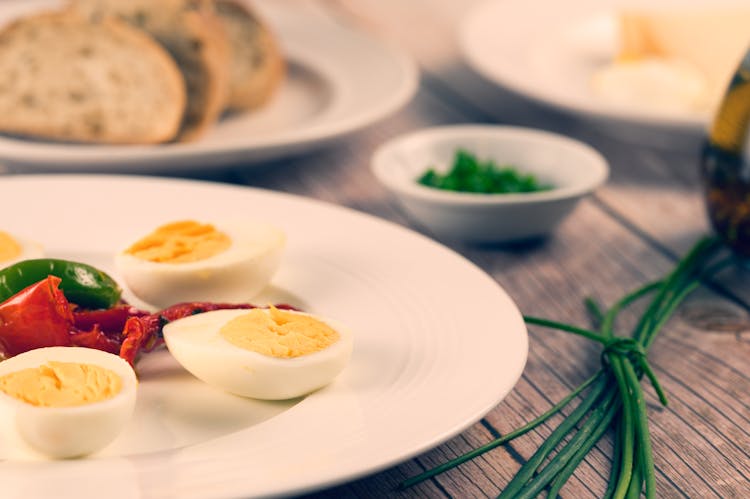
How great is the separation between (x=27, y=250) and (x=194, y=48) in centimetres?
127

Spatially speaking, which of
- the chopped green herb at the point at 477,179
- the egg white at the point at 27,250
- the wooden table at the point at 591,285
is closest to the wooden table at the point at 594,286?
the wooden table at the point at 591,285

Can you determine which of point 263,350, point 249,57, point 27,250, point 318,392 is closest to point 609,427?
point 318,392

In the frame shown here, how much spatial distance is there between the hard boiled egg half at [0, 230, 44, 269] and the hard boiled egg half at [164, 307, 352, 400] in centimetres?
45

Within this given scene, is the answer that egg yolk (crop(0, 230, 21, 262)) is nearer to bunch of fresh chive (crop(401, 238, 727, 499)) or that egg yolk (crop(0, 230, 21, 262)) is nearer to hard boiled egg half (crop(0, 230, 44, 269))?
hard boiled egg half (crop(0, 230, 44, 269))

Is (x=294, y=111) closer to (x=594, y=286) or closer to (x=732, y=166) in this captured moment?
(x=594, y=286)

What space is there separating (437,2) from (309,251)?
3.23 metres

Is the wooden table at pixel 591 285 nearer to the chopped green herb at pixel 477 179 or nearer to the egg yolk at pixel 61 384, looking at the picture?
the chopped green herb at pixel 477 179

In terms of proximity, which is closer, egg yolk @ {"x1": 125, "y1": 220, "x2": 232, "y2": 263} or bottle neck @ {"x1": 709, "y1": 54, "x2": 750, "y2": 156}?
egg yolk @ {"x1": 125, "y1": 220, "x2": 232, "y2": 263}

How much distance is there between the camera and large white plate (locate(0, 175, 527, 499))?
1440 millimetres

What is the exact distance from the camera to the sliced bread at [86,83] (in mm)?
3068

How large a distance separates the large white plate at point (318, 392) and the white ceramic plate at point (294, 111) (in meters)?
0.27

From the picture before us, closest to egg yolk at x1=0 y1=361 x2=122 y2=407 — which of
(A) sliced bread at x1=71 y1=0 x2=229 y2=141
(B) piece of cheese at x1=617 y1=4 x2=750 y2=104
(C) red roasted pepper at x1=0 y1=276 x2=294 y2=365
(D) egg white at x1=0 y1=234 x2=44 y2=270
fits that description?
(C) red roasted pepper at x1=0 y1=276 x2=294 y2=365

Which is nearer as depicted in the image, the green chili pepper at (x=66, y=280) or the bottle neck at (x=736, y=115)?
the green chili pepper at (x=66, y=280)

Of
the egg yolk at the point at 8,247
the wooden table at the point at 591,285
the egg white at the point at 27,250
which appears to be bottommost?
the wooden table at the point at 591,285
